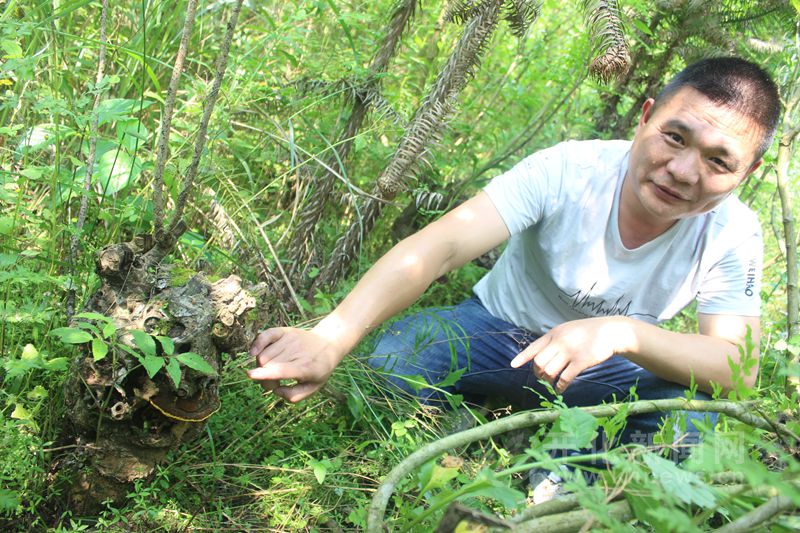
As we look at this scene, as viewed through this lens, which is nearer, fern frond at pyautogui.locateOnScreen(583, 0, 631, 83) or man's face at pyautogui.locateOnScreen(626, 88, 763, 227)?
man's face at pyautogui.locateOnScreen(626, 88, 763, 227)

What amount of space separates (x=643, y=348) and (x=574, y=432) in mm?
1131

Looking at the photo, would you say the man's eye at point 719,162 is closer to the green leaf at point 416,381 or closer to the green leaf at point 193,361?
the green leaf at point 416,381

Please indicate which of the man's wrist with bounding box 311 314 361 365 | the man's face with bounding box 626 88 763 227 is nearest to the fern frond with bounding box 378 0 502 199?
the man's face with bounding box 626 88 763 227

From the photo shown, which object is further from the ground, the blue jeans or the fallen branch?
the fallen branch

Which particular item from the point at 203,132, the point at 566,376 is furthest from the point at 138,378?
the point at 566,376

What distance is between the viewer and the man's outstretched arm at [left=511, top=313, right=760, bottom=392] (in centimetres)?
213

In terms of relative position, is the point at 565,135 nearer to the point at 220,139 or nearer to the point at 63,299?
the point at 220,139

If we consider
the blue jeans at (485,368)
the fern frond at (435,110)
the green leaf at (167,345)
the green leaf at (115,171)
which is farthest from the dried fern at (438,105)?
the green leaf at (167,345)

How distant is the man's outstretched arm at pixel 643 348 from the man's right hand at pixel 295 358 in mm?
545

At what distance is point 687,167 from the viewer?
2.46 meters

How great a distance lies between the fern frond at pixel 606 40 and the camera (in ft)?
8.41

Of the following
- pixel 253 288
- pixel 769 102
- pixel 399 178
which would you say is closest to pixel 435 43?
pixel 399 178

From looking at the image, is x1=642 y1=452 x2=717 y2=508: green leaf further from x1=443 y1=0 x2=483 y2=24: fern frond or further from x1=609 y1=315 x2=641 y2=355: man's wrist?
x1=443 y1=0 x2=483 y2=24: fern frond

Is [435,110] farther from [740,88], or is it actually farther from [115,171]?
[115,171]
